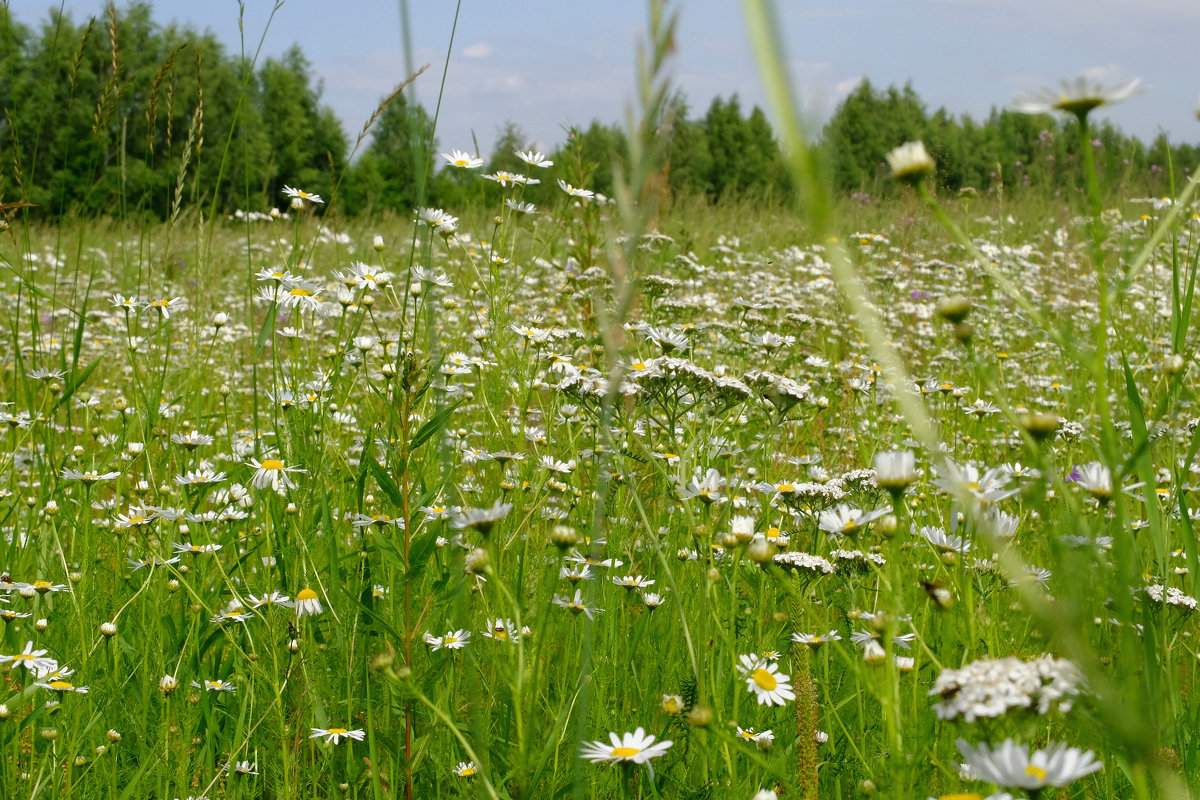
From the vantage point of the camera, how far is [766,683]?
1.41 metres

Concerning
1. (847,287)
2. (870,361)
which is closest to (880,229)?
(870,361)

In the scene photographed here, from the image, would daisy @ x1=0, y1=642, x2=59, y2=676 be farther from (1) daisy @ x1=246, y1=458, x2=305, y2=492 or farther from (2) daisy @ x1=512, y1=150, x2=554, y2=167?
(2) daisy @ x1=512, y1=150, x2=554, y2=167

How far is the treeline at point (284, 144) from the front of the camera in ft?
7.28

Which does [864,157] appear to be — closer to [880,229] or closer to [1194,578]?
[880,229]

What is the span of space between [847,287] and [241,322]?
6132 millimetres

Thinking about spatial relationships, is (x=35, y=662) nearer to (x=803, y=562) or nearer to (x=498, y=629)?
(x=498, y=629)

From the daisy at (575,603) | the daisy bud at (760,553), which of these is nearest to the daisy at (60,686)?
the daisy at (575,603)

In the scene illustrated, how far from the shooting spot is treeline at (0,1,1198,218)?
7.28 feet

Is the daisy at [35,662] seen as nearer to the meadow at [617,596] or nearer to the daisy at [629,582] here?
the meadow at [617,596]

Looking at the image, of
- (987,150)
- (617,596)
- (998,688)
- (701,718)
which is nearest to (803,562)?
(617,596)

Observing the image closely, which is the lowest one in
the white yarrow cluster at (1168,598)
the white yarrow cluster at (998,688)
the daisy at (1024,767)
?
the white yarrow cluster at (1168,598)

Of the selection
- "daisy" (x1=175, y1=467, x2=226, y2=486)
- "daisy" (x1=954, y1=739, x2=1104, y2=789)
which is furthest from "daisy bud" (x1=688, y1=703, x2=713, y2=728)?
"daisy" (x1=175, y1=467, x2=226, y2=486)

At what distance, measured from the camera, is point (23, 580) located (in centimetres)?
196

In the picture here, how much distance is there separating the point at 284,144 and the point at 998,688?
112ft
